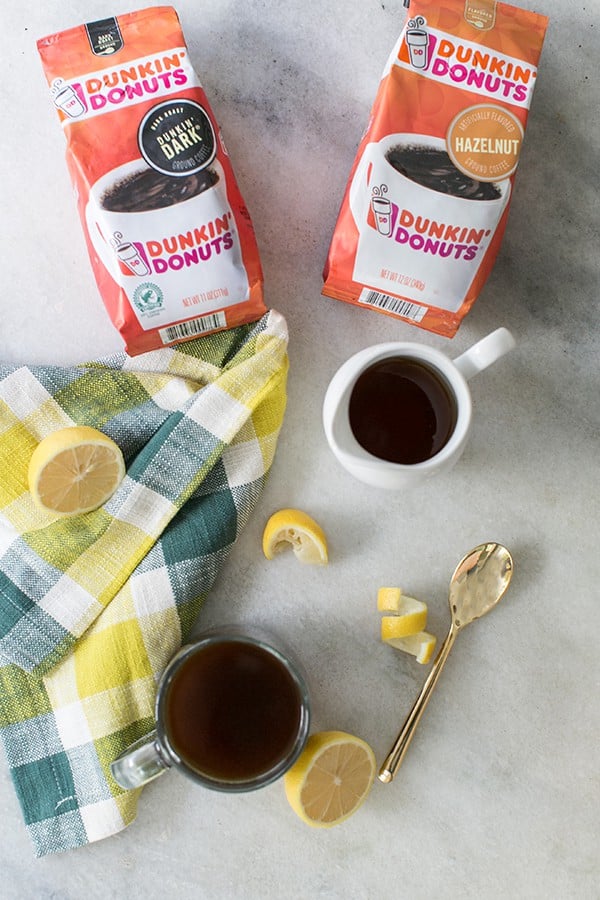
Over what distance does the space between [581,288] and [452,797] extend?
675 millimetres

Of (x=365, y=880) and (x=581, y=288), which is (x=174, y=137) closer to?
(x=581, y=288)

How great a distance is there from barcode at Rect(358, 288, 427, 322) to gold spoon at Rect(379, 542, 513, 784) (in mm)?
305

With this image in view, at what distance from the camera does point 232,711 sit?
0.89 metres

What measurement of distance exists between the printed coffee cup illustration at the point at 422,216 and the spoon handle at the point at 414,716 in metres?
0.43

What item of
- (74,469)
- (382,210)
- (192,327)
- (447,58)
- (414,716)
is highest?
(447,58)

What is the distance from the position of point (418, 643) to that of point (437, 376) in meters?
0.34

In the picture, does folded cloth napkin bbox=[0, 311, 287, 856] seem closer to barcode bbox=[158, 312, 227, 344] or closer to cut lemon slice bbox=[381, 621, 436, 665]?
barcode bbox=[158, 312, 227, 344]

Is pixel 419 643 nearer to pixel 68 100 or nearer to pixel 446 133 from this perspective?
pixel 446 133

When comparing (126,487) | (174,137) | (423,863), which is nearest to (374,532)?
(126,487)

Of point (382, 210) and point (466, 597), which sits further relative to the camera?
point (466, 597)

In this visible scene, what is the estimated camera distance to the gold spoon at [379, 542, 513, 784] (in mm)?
1006

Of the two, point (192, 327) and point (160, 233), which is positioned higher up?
point (160, 233)

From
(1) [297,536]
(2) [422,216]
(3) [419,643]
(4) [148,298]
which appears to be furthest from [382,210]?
(3) [419,643]

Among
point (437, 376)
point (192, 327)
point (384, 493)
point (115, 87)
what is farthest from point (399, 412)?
point (115, 87)
